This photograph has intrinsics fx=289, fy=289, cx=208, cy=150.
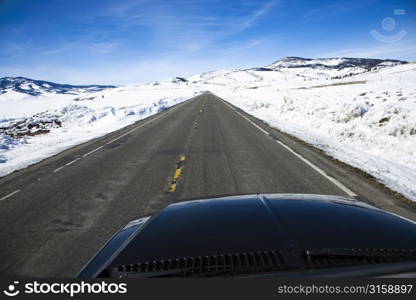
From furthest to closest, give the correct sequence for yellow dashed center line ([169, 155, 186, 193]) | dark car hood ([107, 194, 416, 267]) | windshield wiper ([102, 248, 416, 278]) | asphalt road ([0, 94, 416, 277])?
yellow dashed center line ([169, 155, 186, 193])
asphalt road ([0, 94, 416, 277])
dark car hood ([107, 194, 416, 267])
windshield wiper ([102, 248, 416, 278])

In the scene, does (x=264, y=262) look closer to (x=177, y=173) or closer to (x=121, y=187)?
(x=121, y=187)

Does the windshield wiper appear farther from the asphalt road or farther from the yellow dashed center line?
the yellow dashed center line

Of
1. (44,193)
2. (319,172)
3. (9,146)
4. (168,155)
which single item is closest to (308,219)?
(319,172)

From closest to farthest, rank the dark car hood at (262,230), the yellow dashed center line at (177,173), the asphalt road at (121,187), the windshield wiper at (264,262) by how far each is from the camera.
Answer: the windshield wiper at (264,262), the dark car hood at (262,230), the asphalt road at (121,187), the yellow dashed center line at (177,173)

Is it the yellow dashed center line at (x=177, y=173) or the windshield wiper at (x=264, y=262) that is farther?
the yellow dashed center line at (x=177, y=173)

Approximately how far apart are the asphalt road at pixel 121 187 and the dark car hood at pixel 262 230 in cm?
177

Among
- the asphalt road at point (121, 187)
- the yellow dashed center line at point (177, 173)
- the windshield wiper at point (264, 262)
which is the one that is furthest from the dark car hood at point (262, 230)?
the yellow dashed center line at point (177, 173)

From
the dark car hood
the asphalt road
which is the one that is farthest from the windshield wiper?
the asphalt road

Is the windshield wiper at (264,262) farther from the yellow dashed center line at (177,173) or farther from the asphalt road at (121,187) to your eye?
the yellow dashed center line at (177,173)

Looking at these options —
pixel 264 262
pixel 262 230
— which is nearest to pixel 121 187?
pixel 262 230

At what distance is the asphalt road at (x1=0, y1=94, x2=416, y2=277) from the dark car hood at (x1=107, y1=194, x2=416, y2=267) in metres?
1.77

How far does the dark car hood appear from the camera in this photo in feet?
6.95

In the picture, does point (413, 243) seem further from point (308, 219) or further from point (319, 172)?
point (319, 172)

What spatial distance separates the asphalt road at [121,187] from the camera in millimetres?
4270
